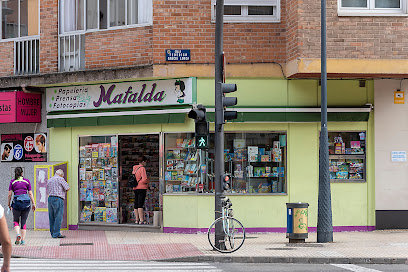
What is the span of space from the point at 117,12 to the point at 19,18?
11.7 ft

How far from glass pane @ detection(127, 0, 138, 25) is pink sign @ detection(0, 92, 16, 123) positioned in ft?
12.4

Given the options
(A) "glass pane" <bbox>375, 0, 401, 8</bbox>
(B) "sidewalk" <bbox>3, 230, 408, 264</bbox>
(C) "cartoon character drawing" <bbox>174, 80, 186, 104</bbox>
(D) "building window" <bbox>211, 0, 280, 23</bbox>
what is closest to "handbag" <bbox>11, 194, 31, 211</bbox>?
(B) "sidewalk" <bbox>3, 230, 408, 264</bbox>

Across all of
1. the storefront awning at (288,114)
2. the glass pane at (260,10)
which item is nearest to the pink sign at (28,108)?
the storefront awning at (288,114)

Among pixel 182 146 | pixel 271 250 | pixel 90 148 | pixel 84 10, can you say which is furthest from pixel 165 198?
pixel 84 10

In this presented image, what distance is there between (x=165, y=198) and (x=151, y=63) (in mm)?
3384

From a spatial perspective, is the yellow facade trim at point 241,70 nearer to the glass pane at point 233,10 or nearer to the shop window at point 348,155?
the glass pane at point 233,10

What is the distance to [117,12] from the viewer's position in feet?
57.9

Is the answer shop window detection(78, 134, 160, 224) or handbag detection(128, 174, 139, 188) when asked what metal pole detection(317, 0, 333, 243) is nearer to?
shop window detection(78, 134, 160, 224)

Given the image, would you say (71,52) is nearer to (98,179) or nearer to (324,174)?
(98,179)

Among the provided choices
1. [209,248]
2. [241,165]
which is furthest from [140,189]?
[209,248]

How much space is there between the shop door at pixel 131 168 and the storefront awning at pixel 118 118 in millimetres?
543

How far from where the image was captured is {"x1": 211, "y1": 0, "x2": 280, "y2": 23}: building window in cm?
1667

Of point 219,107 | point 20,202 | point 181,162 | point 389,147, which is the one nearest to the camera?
point 219,107

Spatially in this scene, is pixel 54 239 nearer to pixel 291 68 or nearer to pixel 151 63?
pixel 151 63
